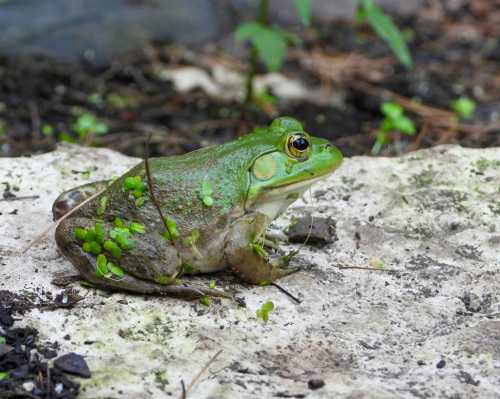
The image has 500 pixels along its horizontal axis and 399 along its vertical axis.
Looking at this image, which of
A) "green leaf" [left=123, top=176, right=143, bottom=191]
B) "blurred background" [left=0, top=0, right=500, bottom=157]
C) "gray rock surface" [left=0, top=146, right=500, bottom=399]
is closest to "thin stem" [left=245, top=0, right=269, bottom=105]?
"blurred background" [left=0, top=0, right=500, bottom=157]

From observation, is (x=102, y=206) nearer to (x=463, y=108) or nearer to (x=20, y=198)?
(x=20, y=198)

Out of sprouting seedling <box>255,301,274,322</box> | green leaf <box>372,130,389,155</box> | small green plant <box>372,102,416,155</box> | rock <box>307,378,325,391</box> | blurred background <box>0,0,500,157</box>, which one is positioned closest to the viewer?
rock <box>307,378,325,391</box>

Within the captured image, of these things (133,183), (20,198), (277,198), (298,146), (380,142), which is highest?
(298,146)

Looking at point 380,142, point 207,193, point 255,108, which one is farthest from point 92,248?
point 255,108

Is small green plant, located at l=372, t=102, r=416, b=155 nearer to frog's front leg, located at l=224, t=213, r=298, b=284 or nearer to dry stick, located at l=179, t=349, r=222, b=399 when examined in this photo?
frog's front leg, located at l=224, t=213, r=298, b=284

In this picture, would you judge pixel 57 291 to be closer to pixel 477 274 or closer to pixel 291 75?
pixel 477 274

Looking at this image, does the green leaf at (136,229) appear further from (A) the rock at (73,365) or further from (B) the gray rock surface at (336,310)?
(A) the rock at (73,365)

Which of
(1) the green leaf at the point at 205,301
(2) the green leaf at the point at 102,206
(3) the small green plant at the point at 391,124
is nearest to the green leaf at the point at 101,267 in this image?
(2) the green leaf at the point at 102,206
